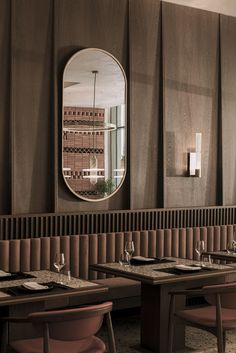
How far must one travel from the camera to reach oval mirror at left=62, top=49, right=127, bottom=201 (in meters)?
5.56

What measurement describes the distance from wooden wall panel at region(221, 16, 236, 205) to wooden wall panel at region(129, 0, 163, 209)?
3.21 feet

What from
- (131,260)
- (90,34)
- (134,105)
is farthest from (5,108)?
(131,260)

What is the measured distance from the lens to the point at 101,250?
556 centimetres

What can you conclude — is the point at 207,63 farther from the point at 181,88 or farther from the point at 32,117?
the point at 32,117

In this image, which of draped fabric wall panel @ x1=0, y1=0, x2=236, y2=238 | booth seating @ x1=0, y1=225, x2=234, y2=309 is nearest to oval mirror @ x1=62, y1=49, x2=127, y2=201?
draped fabric wall panel @ x1=0, y1=0, x2=236, y2=238

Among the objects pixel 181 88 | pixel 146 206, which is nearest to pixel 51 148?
pixel 146 206

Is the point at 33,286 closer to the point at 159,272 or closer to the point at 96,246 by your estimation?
the point at 159,272

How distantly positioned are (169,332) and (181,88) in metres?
3.09

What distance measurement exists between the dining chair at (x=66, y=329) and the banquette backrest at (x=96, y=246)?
1.07 m

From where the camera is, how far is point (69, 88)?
5570 millimetres

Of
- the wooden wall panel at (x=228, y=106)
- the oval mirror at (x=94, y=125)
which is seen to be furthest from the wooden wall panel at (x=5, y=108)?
the wooden wall panel at (x=228, y=106)

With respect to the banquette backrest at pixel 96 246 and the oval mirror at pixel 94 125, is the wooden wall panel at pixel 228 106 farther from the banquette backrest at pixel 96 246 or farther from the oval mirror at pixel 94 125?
the oval mirror at pixel 94 125

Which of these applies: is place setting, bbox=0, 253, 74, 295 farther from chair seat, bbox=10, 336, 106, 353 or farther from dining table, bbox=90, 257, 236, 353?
dining table, bbox=90, 257, 236, 353

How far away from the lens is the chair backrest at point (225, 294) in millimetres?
3871
